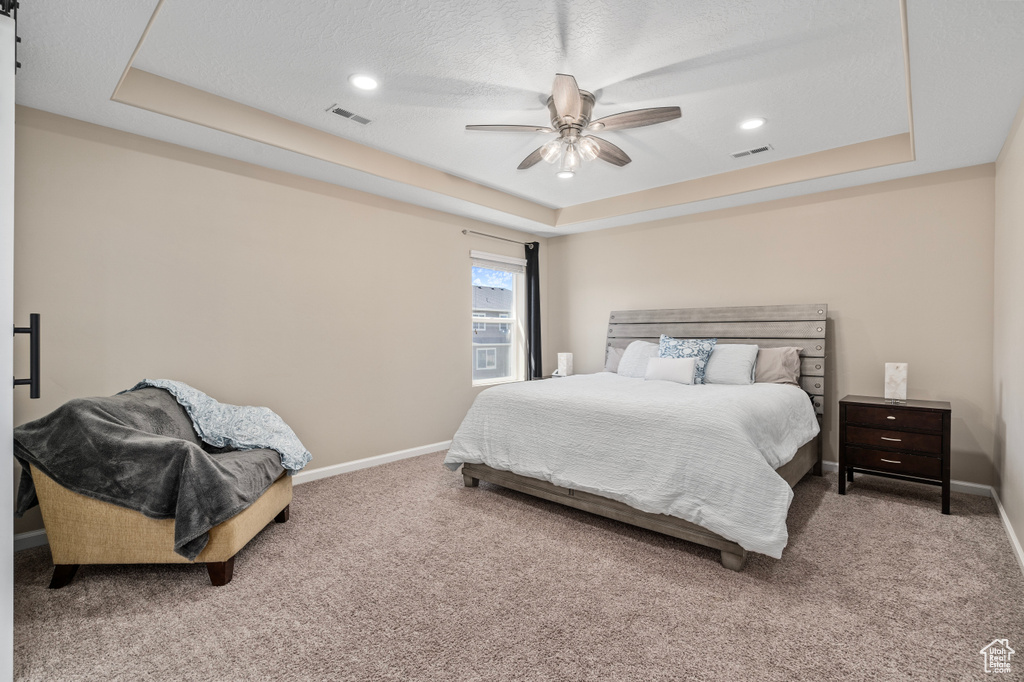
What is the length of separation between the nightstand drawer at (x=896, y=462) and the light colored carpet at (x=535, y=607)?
0.94 feet

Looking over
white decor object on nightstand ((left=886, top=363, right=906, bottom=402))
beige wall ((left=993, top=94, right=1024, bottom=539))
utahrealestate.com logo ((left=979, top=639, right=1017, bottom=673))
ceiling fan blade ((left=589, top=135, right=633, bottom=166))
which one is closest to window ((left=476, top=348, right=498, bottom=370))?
ceiling fan blade ((left=589, top=135, right=633, bottom=166))

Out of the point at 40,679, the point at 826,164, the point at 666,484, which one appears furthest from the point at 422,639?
the point at 826,164

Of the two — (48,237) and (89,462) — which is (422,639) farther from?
(48,237)

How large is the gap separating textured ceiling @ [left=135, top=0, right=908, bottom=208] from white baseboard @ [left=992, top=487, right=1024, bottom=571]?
8.04 ft

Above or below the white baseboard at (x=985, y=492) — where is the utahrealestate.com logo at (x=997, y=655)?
below

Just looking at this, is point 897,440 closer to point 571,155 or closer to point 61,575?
point 571,155

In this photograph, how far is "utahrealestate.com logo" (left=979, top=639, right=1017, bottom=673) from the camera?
165 centimetres

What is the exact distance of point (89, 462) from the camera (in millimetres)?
2119

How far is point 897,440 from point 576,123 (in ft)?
9.73

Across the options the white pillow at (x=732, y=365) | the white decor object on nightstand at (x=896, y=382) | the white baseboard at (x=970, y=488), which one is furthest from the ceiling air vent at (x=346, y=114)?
the white baseboard at (x=970, y=488)

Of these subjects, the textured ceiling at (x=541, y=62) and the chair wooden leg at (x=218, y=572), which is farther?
the chair wooden leg at (x=218, y=572)

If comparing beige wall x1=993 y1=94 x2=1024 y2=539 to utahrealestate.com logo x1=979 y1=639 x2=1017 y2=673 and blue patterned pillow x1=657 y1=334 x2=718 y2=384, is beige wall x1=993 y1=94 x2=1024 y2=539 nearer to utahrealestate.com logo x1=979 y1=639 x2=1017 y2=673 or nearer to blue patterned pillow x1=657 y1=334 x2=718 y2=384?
utahrealestate.com logo x1=979 y1=639 x2=1017 y2=673

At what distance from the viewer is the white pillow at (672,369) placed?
3917mm

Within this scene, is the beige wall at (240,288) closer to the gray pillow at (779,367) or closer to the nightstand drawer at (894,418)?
the gray pillow at (779,367)
